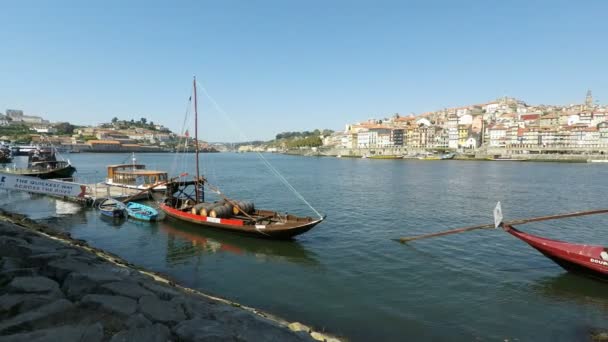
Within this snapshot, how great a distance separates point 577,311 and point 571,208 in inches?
979

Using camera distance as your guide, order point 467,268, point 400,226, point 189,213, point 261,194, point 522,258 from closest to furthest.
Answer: point 467,268
point 522,258
point 189,213
point 400,226
point 261,194

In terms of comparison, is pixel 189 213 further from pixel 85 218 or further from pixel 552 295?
pixel 552 295

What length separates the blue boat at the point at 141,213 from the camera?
25.0 m

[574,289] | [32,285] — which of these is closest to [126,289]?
[32,285]

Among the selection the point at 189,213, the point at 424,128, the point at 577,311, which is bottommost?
the point at 577,311

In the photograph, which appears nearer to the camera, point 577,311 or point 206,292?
point 577,311

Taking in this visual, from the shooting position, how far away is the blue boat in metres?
25.0

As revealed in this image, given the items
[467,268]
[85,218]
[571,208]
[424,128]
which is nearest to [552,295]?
[467,268]

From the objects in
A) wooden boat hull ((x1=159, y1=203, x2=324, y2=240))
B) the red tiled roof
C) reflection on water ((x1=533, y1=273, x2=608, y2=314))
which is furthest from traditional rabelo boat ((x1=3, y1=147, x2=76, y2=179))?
the red tiled roof

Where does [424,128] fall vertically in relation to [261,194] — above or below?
above

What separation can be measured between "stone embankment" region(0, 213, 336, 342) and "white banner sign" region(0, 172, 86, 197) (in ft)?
75.6

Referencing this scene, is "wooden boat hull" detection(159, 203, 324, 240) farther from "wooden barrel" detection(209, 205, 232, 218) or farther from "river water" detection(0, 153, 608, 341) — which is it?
"river water" detection(0, 153, 608, 341)

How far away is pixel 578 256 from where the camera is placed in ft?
45.5

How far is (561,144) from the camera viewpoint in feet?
411
